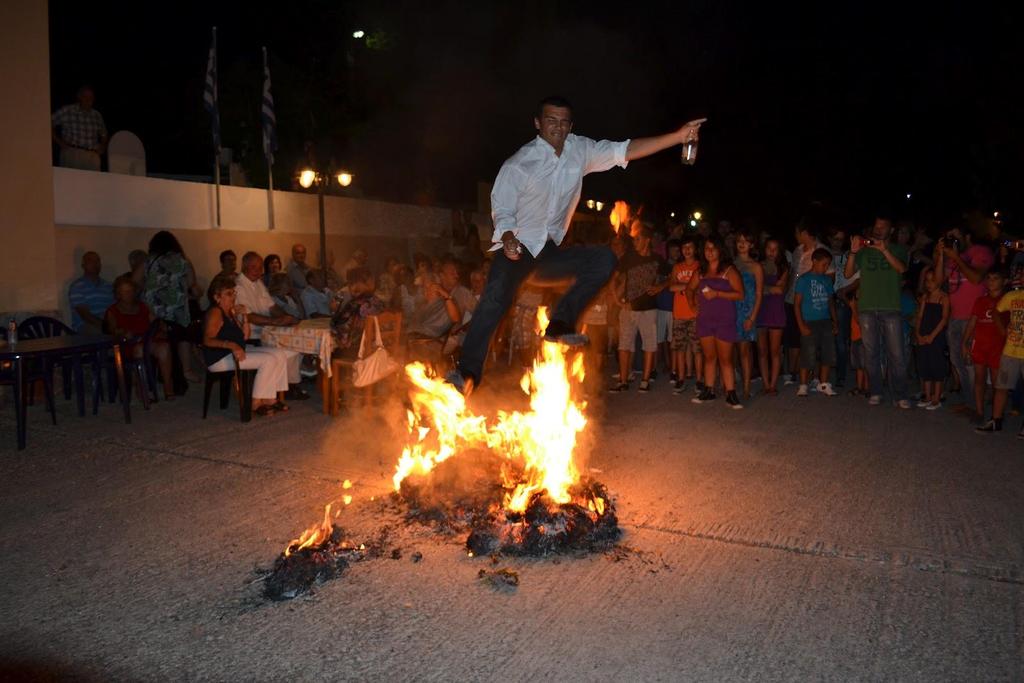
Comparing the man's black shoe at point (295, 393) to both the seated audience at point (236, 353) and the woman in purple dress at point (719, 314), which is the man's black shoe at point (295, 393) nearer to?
the seated audience at point (236, 353)

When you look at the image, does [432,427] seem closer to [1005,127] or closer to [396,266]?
[396,266]

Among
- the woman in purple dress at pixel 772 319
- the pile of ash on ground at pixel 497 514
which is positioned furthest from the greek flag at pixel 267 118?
the pile of ash on ground at pixel 497 514

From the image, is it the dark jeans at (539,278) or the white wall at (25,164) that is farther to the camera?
the white wall at (25,164)

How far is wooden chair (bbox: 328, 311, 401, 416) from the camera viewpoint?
8.08 metres

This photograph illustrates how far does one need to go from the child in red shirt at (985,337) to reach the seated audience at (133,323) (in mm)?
8073

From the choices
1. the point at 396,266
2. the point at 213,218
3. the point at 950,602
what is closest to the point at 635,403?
the point at 396,266

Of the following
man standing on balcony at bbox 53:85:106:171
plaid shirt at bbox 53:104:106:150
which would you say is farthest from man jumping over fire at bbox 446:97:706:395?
plaid shirt at bbox 53:104:106:150

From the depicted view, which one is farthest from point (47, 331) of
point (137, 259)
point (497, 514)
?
point (497, 514)

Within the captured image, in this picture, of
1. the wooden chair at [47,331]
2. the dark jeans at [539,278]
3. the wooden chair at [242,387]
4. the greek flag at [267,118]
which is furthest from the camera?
the greek flag at [267,118]

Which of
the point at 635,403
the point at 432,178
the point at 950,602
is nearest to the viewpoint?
the point at 950,602

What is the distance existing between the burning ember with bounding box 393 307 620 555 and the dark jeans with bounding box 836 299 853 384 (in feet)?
18.6

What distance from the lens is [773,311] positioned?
9336mm

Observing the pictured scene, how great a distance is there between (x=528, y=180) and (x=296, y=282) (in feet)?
26.9

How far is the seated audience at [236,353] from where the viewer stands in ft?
25.6
